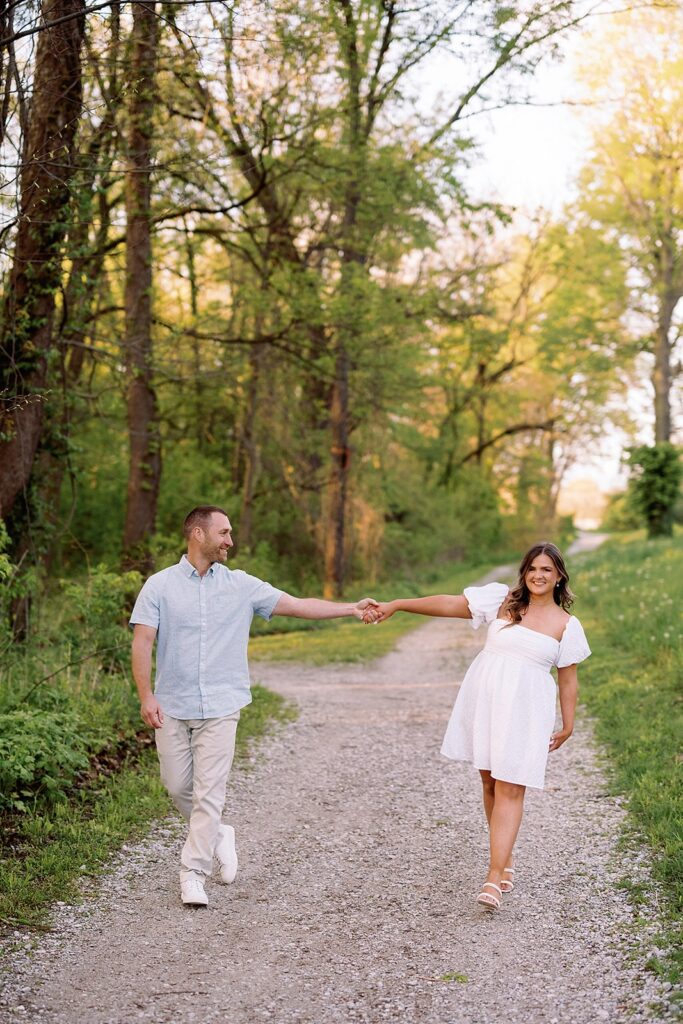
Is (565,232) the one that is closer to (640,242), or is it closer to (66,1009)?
(640,242)

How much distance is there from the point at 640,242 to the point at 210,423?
54.7 feet

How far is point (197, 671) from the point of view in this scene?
5.17m

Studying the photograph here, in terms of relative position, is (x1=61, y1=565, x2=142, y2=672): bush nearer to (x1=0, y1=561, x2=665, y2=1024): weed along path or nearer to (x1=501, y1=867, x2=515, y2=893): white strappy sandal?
(x1=0, y1=561, x2=665, y2=1024): weed along path

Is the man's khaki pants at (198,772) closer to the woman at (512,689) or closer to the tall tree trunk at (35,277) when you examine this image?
the woman at (512,689)

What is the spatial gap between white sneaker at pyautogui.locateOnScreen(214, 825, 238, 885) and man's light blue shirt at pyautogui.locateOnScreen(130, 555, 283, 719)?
755 millimetres

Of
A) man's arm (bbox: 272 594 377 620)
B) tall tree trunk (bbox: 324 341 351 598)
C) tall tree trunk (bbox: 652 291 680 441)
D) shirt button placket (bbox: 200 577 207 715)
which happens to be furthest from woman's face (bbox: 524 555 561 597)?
tall tree trunk (bbox: 652 291 680 441)

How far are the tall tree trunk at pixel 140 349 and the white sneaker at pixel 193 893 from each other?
294 inches

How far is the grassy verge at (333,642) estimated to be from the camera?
1524 centimetres

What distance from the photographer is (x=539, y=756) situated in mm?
5125

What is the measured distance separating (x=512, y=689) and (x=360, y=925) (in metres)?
1.37

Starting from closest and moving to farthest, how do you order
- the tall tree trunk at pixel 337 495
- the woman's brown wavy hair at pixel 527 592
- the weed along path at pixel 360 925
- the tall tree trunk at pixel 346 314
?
the weed along path at pixel 360 925 → the woman's brown wavy hair at pixel 527 592 → the tall tree trunk at pixel 346 314 → the tall tree trunk at pixel 337 495

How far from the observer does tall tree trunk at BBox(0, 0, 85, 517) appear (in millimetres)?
8016

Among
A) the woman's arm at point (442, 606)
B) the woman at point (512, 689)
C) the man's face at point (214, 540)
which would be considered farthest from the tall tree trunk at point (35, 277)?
the woman at point (512, 689)

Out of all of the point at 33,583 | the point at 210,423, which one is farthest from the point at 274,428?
the point at 33,583
